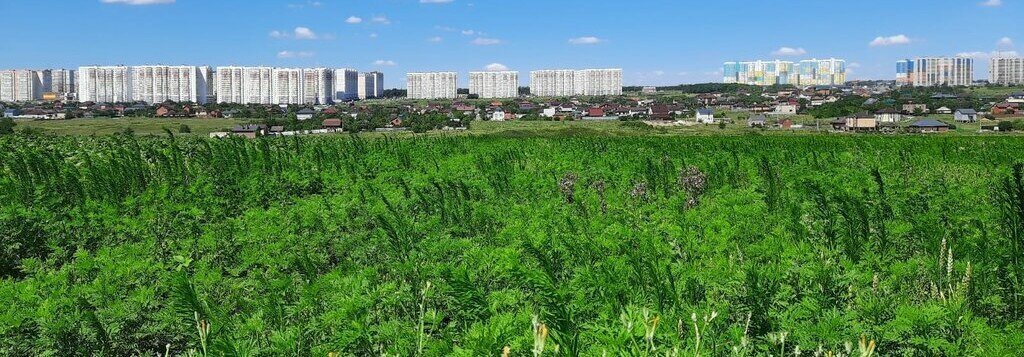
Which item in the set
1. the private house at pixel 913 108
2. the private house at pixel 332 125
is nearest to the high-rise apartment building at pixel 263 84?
the private house at pixel 332 125

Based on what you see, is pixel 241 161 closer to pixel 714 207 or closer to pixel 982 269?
pixel 714 207

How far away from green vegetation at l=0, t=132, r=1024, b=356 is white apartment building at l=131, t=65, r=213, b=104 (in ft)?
646

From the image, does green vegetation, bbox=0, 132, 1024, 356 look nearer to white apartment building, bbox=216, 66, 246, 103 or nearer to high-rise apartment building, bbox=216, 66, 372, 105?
high-rise apartment building, bbox=216, 66, 372, 105

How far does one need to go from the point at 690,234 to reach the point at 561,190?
4870 mm

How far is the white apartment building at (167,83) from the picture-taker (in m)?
186

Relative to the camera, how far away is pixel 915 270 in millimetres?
4527

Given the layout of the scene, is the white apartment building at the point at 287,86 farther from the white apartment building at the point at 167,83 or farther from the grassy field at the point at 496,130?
the grassy field at the point at 496,130

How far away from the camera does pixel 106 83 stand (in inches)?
7544

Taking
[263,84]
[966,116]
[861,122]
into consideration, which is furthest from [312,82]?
[966,116]

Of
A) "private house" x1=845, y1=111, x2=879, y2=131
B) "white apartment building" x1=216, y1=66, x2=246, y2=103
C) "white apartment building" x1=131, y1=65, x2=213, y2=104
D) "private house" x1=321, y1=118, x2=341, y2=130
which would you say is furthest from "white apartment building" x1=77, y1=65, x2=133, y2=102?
"private house" x1=845, y1=111, x2=879, y2=131

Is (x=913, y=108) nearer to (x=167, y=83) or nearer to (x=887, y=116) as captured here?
(x=887, y=116)

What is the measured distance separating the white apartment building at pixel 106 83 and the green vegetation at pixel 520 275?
208 m

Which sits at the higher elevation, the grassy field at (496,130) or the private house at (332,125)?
the private house at (332,125)

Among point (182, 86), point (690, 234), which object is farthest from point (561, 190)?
point (182, 86)
